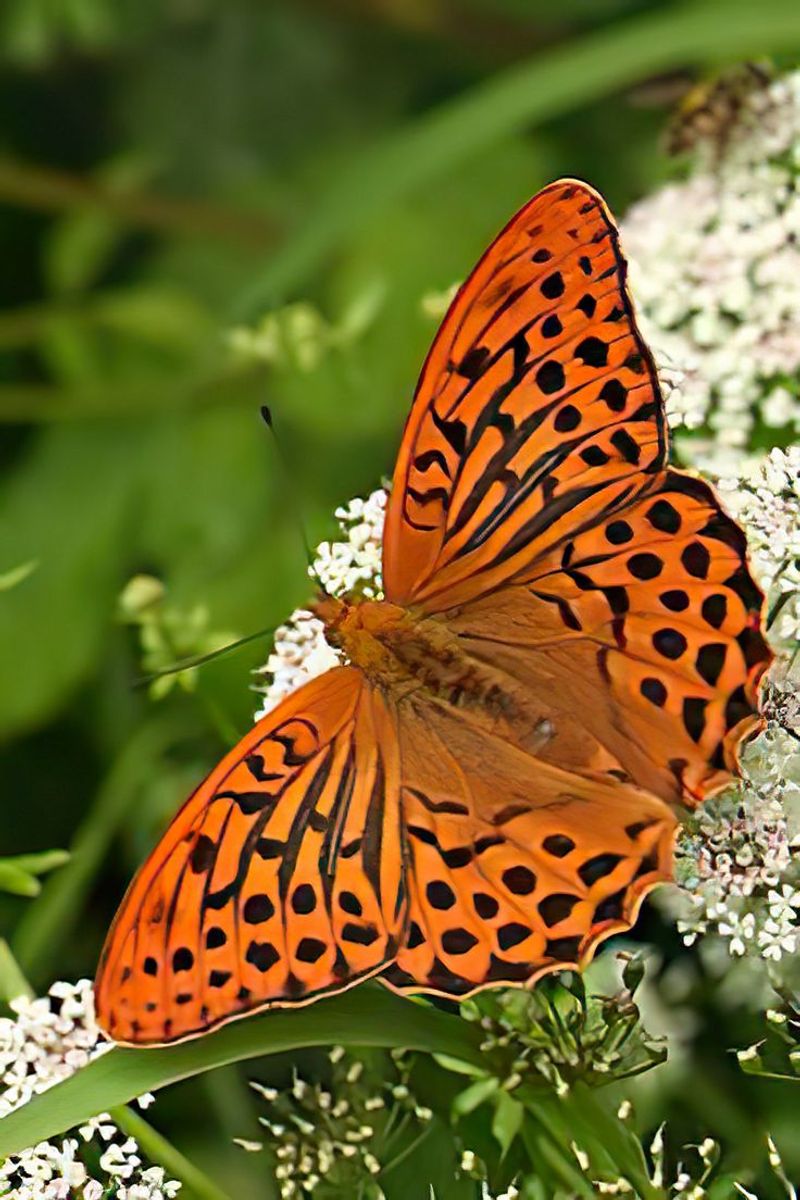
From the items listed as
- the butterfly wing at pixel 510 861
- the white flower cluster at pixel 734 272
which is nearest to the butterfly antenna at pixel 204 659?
the butterfly wing at pixel 510 861

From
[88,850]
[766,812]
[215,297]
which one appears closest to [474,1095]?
[766,812]

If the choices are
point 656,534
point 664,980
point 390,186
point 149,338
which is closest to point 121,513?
point 149,338

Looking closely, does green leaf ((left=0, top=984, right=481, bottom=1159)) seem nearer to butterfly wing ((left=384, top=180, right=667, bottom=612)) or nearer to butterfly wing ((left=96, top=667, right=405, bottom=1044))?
butterfly wing ((left=96, top=667, right=405, bottom=1044))

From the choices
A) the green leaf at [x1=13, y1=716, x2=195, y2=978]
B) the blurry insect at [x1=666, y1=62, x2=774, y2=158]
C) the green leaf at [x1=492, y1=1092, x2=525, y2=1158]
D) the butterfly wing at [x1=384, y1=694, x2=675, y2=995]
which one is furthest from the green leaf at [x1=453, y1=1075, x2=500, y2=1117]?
the blurry insect at [x1=666, y1=62, x2=774, y2=158]

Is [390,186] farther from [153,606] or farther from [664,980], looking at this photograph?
[664,980]

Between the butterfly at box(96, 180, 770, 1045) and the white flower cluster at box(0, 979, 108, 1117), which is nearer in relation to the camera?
the butterfly at box(96, 180, 770, 1045)

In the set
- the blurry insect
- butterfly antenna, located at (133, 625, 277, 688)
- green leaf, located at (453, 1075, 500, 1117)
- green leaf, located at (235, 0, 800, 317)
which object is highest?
green leaf, located at (235, 0, 800, 317)
